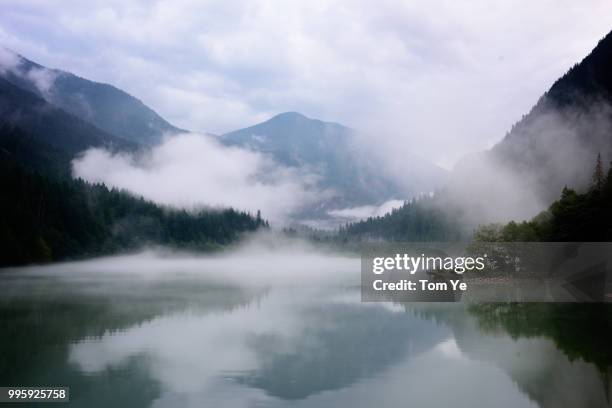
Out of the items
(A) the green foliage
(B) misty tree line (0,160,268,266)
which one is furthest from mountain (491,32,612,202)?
(B) misty tree line (0,160,268,266)

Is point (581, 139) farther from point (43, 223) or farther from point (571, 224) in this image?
point (43, 223)

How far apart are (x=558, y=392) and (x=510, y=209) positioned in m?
173

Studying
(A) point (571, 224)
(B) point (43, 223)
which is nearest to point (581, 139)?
(A) point (571, 224)

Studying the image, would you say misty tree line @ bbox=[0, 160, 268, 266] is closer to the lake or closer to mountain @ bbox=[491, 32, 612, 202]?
the lake

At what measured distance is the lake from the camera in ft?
88.0

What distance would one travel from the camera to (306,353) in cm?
3600

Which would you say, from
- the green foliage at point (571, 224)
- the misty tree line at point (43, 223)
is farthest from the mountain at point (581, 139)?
the misty tree line at point (43, 223)

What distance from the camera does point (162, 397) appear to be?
2641 cm

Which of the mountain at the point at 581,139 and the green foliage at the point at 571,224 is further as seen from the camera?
the mountain at the point at 581,139

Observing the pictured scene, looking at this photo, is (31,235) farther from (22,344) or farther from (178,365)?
(178,365)

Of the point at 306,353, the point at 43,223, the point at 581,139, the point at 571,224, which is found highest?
→ the point at 581,139

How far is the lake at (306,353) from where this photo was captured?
26.8 m

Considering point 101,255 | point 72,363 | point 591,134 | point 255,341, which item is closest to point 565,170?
point 591,134

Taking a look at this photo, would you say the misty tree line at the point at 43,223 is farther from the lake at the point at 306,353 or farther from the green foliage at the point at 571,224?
the green foliage at the point at 571,224
